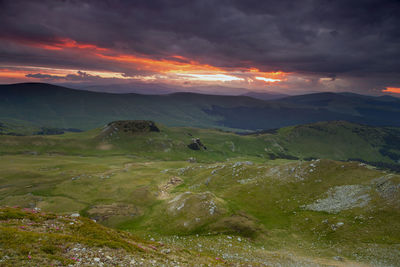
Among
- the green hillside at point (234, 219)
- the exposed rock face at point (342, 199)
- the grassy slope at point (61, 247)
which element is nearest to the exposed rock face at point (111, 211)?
the green hillside at point (234, 219)

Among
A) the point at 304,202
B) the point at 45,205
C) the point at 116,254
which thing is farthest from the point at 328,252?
the point at 45,205

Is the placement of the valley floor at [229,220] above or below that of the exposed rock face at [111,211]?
above

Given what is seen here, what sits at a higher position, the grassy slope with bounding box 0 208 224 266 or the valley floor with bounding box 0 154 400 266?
the grassy slope with bounding box 0 208 224 266

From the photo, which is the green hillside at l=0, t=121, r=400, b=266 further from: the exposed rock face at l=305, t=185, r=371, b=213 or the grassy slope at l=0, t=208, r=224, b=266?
the exposed rock face at l=305, t=185, r=371, b=213

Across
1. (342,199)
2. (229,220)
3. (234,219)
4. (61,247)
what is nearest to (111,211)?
(229,220)

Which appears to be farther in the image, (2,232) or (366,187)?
(366,187)

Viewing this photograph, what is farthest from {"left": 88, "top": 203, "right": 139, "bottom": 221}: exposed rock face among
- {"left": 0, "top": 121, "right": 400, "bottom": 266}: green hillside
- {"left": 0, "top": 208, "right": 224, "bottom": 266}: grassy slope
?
{"left": 0, "top": 208, "right": 224, "bottom": 266}: grassy slope

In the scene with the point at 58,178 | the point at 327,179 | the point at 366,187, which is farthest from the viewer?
the point at 58,178

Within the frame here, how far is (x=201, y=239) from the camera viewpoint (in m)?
47.6

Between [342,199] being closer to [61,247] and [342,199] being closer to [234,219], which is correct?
[234,219]

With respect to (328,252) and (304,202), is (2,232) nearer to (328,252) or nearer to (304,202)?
(328,252)

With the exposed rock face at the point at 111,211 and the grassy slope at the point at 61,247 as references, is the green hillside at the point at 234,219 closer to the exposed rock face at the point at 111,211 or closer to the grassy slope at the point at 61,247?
the grassy slope at the point at 61,247

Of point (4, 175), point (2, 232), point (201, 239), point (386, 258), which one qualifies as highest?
point (2, 232)

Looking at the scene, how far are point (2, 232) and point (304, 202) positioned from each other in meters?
66.6
